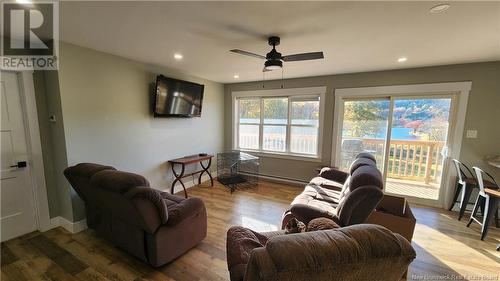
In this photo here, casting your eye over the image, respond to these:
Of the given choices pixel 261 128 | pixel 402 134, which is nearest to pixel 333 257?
pixel 402 134

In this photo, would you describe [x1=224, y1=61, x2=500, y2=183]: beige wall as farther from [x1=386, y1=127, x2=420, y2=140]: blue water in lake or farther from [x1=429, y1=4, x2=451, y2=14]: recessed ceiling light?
[x1=429, y1=4, x2=451, y2=14]: recessed ceiling light

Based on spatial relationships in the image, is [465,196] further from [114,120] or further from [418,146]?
[114,120]

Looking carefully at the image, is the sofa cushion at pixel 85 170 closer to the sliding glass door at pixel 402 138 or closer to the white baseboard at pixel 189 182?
the white baseboard at pixel 189 182

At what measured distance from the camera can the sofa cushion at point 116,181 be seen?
1.73 metres

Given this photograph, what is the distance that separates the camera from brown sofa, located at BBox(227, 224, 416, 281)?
765 millimetres

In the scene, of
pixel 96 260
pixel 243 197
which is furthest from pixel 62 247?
pixel 243 197

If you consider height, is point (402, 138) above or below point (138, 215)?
above

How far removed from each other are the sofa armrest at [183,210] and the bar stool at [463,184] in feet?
12.4

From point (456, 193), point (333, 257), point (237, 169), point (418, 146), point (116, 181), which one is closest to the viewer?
point (333, 257)

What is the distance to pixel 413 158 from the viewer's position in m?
3.68

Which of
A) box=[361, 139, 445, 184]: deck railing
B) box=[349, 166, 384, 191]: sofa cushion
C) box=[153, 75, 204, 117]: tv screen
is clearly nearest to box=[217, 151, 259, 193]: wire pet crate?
box=[153, 75, 204, 117]: tv screen

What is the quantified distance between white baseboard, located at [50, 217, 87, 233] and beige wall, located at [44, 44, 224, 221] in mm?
73
